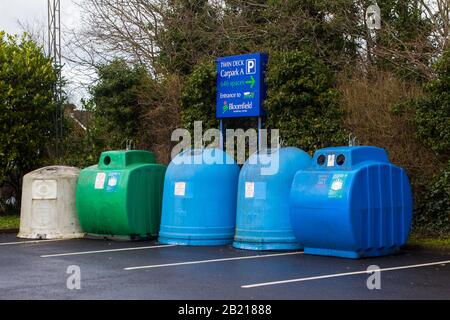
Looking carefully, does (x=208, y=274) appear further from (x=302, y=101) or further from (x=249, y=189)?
(x=302, y=101)

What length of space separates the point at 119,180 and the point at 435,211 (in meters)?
5.30

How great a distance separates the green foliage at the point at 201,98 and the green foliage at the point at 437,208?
564cm

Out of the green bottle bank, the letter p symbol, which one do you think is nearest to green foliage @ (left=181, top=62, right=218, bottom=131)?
the letter p symbol

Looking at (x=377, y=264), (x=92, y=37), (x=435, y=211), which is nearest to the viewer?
(x=377, y=264)

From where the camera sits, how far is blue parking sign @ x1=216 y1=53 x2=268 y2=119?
575 inches

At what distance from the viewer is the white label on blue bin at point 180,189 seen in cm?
1147

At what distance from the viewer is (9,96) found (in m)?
16.6

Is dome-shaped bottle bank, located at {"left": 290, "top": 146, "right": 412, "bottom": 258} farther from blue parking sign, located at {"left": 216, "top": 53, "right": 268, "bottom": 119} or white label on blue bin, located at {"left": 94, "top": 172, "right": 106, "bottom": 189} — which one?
blue parking sign, located at {"left": 216, "top": 53, "right": 268, "bottom": 119}

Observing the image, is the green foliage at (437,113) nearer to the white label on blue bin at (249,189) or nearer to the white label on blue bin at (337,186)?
the white label on blue bin at (337,186)

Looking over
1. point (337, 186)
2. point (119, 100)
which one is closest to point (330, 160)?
point (337, 186)

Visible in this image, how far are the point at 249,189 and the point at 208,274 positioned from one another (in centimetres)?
247

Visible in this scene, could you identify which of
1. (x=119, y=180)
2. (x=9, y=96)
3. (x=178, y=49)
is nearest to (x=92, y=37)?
(x=178, y=49)

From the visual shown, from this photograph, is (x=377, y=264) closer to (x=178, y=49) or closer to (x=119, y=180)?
(x=119, y=180)

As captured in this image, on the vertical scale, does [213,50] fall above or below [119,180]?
above
